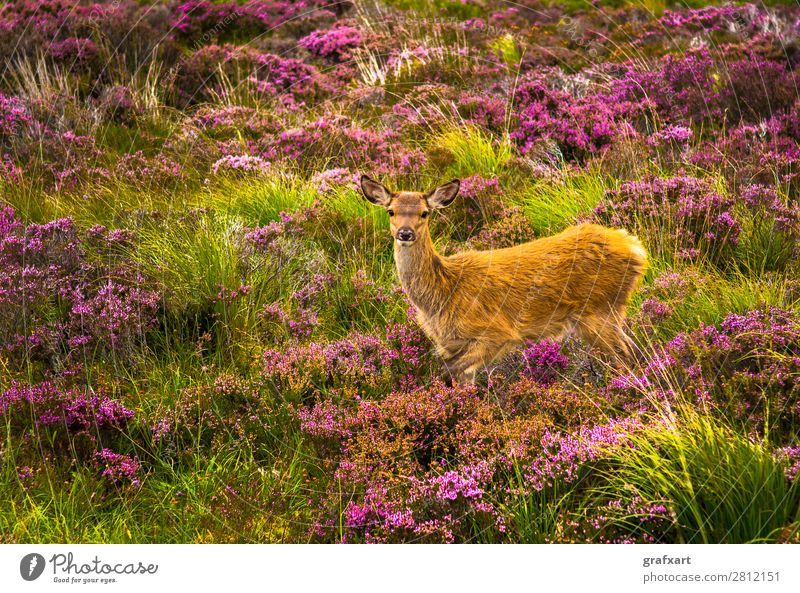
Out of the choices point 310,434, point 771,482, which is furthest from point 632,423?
point 310,434

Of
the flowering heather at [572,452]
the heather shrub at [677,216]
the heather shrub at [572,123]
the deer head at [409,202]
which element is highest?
the deer head at [409,202]

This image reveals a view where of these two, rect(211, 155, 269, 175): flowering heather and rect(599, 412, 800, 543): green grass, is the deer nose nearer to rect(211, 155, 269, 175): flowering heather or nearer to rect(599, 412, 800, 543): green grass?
rect(599, 412, 800, 543): green grass

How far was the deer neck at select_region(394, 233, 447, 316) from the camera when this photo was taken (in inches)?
217

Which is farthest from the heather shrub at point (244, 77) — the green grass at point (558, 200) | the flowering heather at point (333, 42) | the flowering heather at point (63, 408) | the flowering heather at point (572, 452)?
the flowering heather at point (572, 452)

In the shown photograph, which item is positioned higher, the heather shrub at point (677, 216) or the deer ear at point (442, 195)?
the deer ear at point (442, 195)

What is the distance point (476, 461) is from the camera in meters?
4.02

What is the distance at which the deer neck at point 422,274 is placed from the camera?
5504mm

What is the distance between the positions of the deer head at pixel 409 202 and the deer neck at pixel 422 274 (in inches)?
9.7

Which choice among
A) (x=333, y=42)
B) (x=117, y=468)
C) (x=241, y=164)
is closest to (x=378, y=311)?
(x=117, y=468)

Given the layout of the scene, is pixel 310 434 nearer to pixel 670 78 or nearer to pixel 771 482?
pixel 771 482

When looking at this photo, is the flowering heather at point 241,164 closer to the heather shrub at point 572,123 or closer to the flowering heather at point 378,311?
the flowering heather at point 378,311

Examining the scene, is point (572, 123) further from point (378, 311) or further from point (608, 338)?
point (378, 311)
